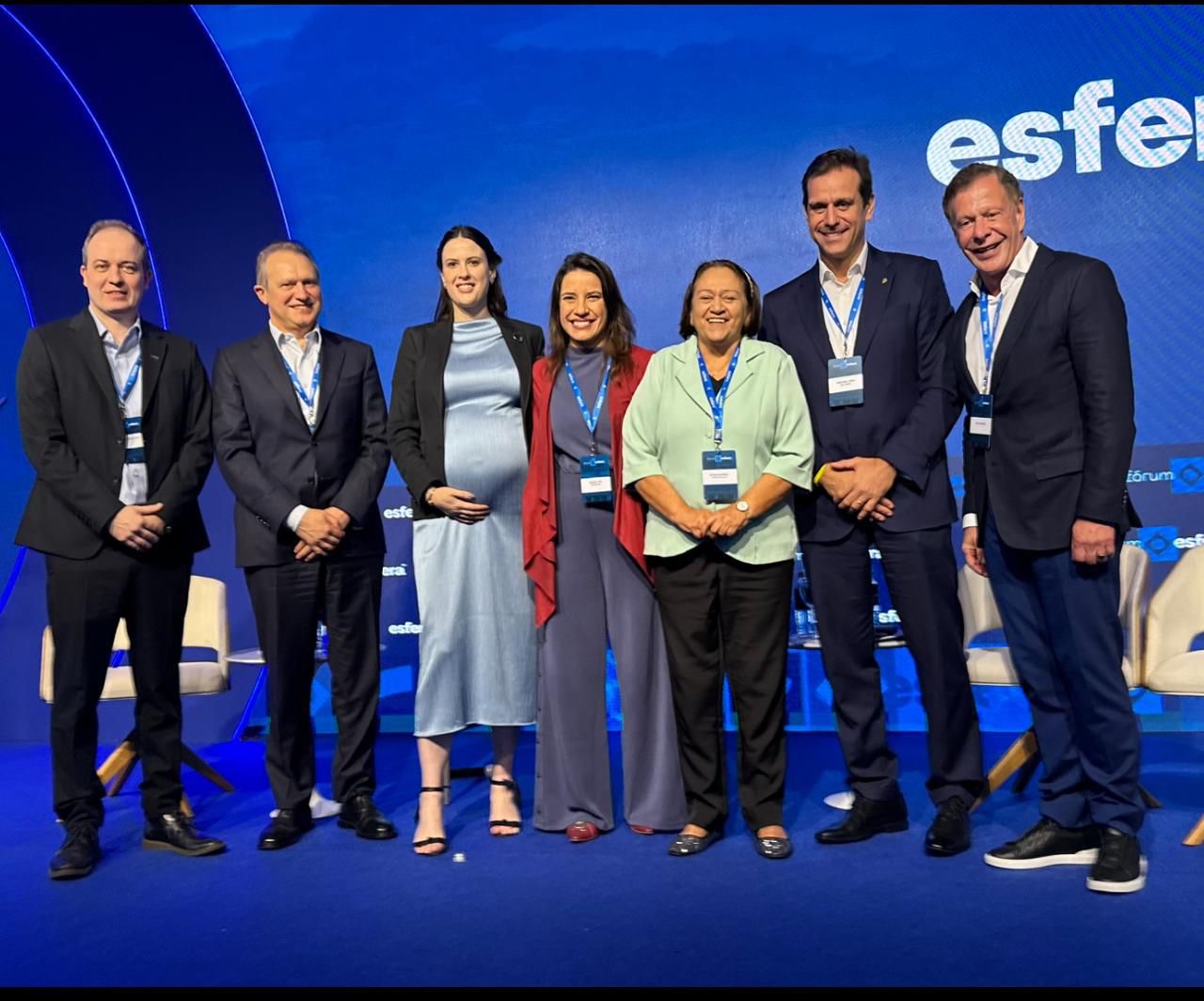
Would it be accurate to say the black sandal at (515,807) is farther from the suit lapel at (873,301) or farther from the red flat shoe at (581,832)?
the suit lapel at (873,301)

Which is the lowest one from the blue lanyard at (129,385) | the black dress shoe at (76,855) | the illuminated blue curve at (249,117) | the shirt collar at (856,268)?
the black dress shoe at (76,855)

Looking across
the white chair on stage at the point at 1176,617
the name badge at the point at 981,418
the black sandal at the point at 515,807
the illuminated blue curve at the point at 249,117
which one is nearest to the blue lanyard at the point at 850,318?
the name badge at the point at 981,418

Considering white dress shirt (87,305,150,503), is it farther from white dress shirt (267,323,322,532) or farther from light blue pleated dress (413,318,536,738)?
light blue pleated dress (413,318,536,738)

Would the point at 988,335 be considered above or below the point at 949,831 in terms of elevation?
above

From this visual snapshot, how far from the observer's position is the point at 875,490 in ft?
10.7

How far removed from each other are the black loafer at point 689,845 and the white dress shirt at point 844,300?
4.69 feet

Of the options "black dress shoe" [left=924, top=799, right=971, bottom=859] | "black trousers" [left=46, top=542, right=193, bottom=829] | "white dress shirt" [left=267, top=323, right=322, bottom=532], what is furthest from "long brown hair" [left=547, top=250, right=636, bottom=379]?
"black dress shoe" [left=924, top=799, right=971, bottom=859]

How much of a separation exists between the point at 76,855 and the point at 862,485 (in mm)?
2466

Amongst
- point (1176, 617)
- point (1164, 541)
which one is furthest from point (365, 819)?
point (1164, 541)

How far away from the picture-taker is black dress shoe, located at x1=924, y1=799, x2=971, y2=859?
3232 millimetres

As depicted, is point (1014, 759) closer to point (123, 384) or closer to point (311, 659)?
point (311, 659)

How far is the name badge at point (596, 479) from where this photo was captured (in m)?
3.48

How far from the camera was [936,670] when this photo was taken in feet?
11.0

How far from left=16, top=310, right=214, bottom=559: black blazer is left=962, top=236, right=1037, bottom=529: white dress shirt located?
228 centimetres
